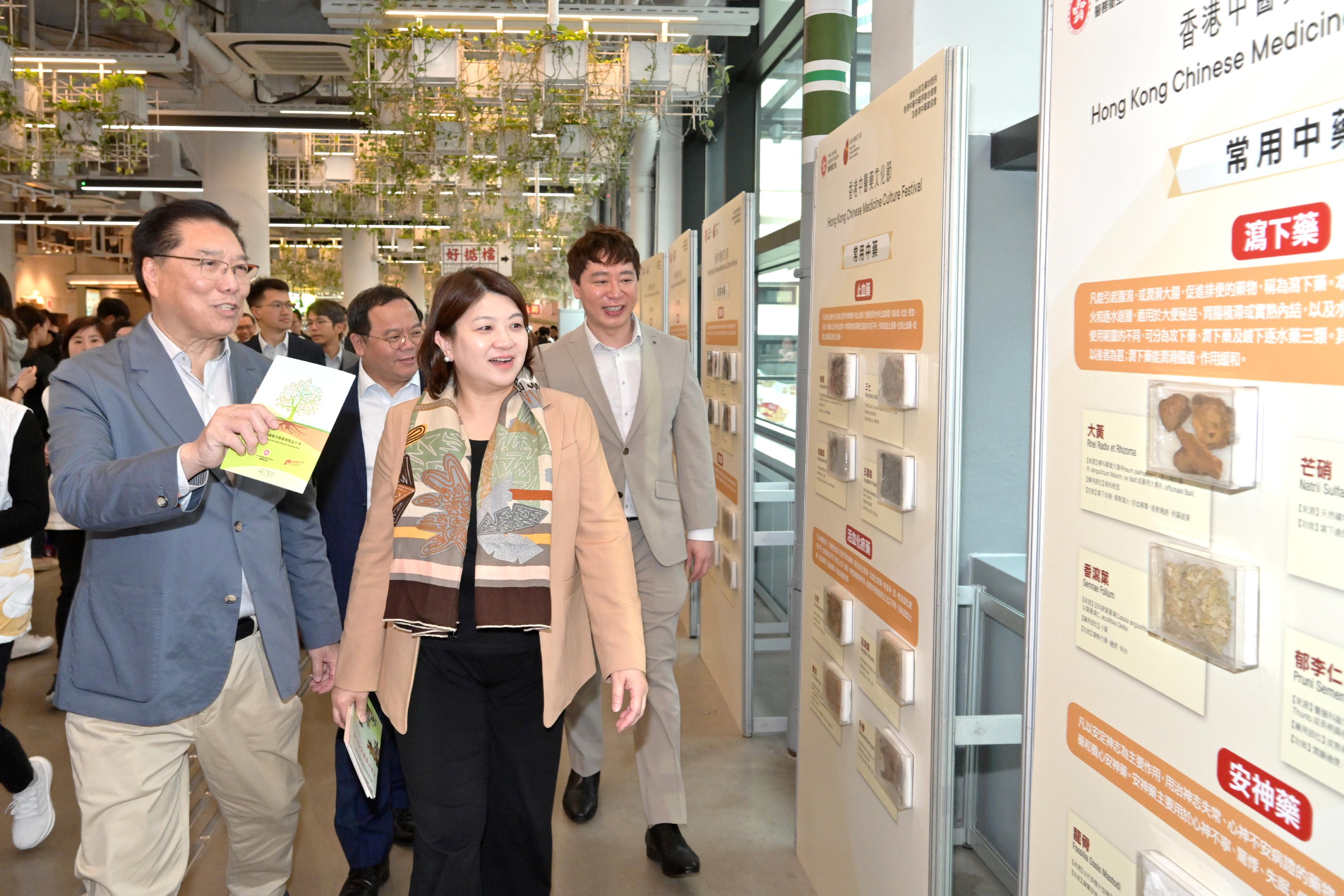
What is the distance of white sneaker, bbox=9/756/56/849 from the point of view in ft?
11.1

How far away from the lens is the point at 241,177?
43.1 feet

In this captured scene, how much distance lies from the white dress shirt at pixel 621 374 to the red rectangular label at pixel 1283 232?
2423 millimetres

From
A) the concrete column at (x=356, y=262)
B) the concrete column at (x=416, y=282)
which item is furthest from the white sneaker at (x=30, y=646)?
the concrete column at (x=416, y=282)

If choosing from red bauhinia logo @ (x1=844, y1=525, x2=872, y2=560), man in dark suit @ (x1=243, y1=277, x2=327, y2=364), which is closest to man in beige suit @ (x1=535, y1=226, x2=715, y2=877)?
red bauhinia logo @ (x1=844, y1=525, x2=872, y2=560)

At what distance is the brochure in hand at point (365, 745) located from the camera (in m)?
2.28

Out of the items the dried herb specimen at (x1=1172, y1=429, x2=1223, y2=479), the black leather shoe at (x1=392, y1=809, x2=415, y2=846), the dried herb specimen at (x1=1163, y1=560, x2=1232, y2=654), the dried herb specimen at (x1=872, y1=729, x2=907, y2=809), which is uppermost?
the dried herb specimen at (x1=1172, y1=429, x2=1223, y2=479)

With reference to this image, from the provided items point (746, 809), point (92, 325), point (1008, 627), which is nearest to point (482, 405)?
point (1008, 627)

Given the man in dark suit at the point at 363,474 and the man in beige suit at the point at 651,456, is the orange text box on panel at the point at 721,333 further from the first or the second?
the man in dark suit at the point at 363,474

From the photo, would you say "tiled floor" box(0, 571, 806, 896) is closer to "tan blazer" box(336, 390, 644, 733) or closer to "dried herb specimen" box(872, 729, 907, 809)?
"dried herb specimen" box(872, 729, 907, 809)

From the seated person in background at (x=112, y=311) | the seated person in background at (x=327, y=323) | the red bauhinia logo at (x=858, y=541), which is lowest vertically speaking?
the red bauhinia logo at (x=858, y=541)

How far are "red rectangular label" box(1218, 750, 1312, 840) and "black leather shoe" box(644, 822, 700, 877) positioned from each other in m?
2.27

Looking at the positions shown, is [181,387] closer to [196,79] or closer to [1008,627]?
[1008,627]

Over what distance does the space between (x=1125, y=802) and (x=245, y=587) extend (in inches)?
72.5

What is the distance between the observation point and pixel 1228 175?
47.8 inches
